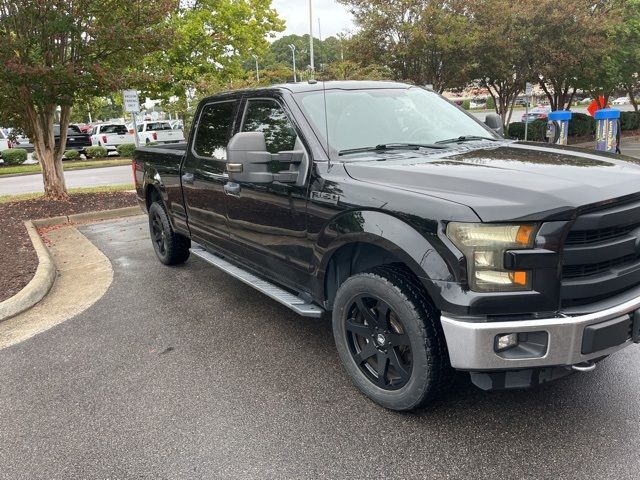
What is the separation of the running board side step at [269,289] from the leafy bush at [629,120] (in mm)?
29483

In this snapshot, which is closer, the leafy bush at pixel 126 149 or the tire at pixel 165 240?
the tire at pixel 165 240

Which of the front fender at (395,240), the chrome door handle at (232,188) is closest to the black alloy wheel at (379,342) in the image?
the front fender at (395,240)

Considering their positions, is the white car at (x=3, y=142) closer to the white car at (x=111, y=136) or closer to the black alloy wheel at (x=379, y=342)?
the white car at (x=111, y=136)

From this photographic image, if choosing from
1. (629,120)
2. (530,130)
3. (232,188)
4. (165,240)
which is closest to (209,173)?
(232,188)

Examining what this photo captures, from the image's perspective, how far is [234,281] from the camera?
220 inches

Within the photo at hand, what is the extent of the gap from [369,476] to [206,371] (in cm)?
153

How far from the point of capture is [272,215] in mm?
3668

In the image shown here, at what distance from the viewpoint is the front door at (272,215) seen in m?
3.45

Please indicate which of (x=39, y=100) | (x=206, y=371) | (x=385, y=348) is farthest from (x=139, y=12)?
(x=385, y=348)

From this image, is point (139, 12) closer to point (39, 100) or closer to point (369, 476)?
point (39, 100)

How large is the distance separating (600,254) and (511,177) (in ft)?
1.78

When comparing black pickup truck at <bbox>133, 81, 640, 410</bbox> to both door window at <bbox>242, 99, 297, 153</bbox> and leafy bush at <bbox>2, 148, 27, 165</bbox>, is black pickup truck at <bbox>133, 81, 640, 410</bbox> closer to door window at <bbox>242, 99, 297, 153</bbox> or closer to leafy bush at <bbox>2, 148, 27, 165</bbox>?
door window at <bbox>242, 99, 297, 153</bbox>

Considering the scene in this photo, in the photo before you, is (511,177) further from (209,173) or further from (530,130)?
(530,130)

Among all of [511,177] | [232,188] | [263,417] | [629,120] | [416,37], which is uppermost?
[416,37]
